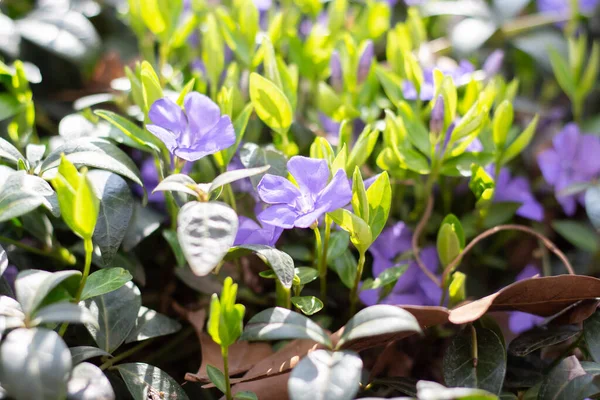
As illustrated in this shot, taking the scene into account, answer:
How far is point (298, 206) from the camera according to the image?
0.69 m

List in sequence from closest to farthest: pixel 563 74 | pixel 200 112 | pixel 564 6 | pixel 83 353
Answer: pixel 83 353, pixel 200 112, pixel 563 74, pixel 564 6

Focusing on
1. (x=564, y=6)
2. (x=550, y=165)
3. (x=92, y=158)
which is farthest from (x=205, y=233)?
(x=564, y=6)

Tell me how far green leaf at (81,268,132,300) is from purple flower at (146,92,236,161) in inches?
5.7

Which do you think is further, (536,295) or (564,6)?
(564,6)

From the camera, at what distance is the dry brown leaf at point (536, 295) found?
2.22ft

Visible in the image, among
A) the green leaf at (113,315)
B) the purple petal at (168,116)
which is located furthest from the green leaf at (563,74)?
Result: the green leaf at (113,315)

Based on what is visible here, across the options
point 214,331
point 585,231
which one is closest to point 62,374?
point 214,331

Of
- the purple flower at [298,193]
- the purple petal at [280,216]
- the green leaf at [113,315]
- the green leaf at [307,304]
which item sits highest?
the purple flower at [298,193]

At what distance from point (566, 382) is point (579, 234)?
0.38 meters

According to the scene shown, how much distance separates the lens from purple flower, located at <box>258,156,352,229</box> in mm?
654

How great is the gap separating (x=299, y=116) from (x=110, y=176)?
38cm

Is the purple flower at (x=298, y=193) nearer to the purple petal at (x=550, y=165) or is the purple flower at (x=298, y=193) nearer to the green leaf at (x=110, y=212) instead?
the green leaf at (x=110, y=212)

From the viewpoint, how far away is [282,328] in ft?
1.91

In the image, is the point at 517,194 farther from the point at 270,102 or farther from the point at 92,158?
the point at 92,158
